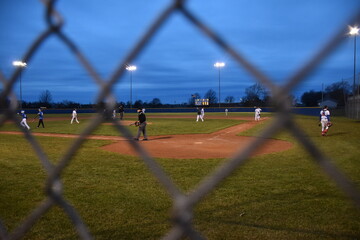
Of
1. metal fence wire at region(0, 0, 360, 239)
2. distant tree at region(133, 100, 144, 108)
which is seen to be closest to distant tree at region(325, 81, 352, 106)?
distant tree at region(133, 100, 144, 108)

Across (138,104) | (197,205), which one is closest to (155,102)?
(138,104)

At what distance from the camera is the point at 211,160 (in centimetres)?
894

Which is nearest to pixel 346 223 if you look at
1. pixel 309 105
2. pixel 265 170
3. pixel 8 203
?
pixel 265 170

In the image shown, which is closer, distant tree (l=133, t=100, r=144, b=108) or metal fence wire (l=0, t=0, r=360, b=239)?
metal fence wire (l=0, t=0, r=360, b=239)

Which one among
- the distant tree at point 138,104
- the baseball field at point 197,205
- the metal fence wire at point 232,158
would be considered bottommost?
the baseball field at point 197,205

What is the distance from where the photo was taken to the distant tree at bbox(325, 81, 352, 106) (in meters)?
35.7

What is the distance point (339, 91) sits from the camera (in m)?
41.1

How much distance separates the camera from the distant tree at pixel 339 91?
117ft

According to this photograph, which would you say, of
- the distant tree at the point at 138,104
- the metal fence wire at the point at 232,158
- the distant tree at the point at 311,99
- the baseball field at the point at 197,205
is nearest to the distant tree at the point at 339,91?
the distant tree at the point at 311,99

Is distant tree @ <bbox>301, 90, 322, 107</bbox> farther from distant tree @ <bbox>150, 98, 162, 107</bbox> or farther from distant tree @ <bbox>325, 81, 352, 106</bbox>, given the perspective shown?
distant tree @ <bbox>150, 98, 162, 107</bbox>

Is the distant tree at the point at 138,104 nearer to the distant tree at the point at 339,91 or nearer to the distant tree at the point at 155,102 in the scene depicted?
the distant tree at the point at 155,102

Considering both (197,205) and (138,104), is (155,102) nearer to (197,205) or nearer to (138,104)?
(138,104)

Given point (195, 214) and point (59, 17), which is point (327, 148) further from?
point (59, 17)

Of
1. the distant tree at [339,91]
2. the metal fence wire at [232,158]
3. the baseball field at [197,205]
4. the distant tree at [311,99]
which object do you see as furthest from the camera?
the distant tree at [311,99]
